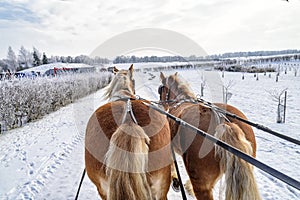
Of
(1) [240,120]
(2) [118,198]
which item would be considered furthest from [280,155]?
(2) [118,198]

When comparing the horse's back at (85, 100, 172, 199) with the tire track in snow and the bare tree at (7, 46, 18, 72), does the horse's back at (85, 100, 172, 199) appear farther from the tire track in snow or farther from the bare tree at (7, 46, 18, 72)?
the bare tree at (7, 46, 18, 72)

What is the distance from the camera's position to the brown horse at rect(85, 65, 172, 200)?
1527 mm

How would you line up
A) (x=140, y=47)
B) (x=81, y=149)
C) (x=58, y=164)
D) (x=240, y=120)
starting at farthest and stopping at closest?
(x=81, y=149) < (x=140, y=47) < (x=58, y=164) < (x=240, y=120)

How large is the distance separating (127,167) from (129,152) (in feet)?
0.39

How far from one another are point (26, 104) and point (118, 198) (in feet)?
27.4

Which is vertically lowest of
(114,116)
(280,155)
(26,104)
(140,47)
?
(280,155)

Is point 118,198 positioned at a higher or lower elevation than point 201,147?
lower

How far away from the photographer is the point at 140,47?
16.0 ft

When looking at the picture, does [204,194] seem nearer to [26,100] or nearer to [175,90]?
[175,90]

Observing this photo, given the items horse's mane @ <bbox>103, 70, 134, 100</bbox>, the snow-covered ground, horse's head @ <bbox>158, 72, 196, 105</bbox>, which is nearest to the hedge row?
the snow-covered ground

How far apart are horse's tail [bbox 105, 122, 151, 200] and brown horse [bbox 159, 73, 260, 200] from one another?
2.53ft

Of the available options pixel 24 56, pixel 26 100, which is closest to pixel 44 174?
pixel 26 100

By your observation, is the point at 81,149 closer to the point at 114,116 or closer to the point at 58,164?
the point at 58,164

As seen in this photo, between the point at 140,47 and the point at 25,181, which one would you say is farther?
the point at 140,47
